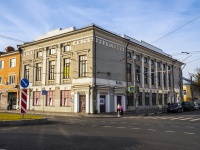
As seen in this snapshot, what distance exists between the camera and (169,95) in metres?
50.6

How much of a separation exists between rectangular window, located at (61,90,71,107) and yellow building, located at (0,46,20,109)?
10.9 meters

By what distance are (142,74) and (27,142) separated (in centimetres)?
3429

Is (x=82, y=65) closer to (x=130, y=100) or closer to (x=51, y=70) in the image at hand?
(x=51, y=70)

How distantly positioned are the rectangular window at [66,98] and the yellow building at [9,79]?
10.9 metres

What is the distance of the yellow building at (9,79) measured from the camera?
40.7m

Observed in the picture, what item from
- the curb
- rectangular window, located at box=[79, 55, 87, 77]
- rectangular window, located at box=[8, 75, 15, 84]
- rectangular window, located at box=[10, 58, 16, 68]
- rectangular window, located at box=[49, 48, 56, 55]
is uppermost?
rectangular window, located at box=[49, 48, 56, 55]

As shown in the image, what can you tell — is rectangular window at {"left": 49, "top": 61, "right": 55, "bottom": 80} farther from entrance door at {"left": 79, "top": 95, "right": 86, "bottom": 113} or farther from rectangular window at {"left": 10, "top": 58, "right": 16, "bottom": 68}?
rectangular window at {"left": 10, "top": 58, "right": 16, "bottom": 68}

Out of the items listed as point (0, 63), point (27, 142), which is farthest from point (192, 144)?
point (0, 63)

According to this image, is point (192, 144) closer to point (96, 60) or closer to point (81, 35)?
point (96, 60)

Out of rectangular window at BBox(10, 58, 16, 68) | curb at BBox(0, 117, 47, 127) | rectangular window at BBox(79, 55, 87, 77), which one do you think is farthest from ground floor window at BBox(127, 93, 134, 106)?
curb at BBox(0, 117, 47, 127)

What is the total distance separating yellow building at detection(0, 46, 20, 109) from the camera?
Result: 40719 millimetres

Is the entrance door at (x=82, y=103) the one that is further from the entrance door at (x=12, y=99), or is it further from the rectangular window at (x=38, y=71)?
the entrance door at (x=12, y=99)

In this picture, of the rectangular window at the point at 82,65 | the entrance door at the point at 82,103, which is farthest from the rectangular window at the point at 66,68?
the entrance door at the point at 82,103

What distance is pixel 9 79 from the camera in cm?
4206
